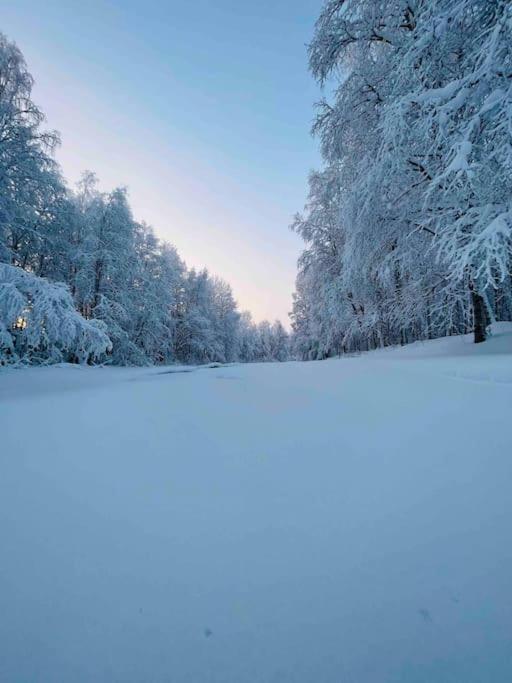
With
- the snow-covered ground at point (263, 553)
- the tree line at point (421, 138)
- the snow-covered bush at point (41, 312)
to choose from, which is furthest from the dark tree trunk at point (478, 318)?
the snow-covered bush at point (41, 312)

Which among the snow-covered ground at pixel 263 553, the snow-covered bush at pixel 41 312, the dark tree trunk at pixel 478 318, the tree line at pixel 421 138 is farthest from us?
the dark tree trunk at pixel 478 318

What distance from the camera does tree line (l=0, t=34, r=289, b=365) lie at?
5.06 m

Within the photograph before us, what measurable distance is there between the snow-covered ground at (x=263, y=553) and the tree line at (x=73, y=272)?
3.45 metres

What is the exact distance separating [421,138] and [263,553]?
5.73 m

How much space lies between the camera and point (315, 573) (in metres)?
1.02

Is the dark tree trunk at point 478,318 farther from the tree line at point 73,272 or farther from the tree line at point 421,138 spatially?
the tree line at point 73,272

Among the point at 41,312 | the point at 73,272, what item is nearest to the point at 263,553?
the point at 41,312

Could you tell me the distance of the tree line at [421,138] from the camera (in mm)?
3510

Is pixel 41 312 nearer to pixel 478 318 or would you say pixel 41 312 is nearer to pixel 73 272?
pixel 478 318

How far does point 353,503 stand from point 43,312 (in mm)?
5543

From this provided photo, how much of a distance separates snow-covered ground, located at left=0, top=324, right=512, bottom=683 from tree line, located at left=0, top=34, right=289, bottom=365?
3452 mm

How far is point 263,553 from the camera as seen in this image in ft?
3.67

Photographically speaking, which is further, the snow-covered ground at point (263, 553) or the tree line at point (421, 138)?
the tree line at point (421, 138)

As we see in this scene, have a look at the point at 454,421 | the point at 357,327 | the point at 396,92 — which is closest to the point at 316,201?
the point at 357,327
